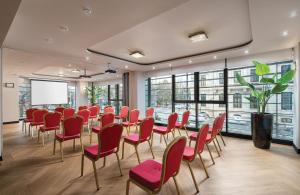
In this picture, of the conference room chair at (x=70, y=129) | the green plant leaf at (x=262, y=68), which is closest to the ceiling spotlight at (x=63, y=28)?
the conference room chair at (x=70, y=129)

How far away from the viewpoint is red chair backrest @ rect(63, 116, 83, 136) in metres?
3.42

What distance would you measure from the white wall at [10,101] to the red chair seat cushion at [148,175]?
992 cm

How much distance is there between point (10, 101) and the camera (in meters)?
8.55

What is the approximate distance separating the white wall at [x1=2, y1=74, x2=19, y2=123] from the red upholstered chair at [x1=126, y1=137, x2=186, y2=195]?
9929mm

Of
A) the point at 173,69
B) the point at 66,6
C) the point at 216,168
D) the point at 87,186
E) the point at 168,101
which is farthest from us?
the point at 168,101

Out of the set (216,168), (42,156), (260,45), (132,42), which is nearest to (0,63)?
(42,156)

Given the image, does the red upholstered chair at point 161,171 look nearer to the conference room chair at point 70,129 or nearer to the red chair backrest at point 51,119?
the conference room chair at point 70,129

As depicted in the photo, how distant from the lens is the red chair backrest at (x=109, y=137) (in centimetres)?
246

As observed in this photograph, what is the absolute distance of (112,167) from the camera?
3123 mm

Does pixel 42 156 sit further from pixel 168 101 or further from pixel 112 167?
pixel 168 101

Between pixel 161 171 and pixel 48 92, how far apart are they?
1157 centimetres

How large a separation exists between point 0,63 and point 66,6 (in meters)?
2.86

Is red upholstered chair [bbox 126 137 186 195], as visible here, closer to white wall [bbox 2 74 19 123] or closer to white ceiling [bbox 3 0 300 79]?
white ceiling [bbox 3 0 300 79]

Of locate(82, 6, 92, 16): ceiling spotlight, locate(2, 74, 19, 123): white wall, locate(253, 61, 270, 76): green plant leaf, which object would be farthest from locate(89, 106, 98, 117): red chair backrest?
locate(253, 61, 270, 76): green plant leaf
